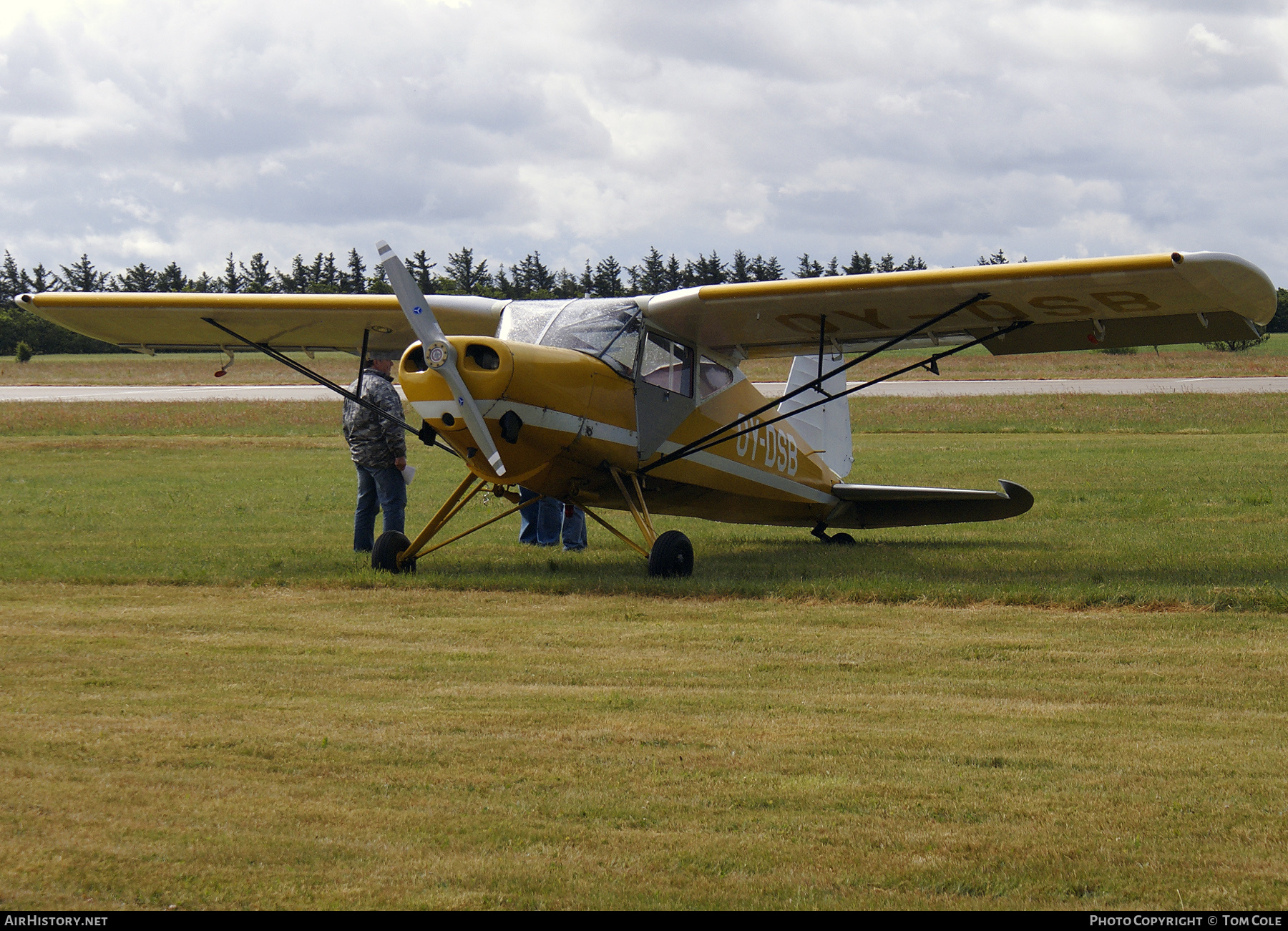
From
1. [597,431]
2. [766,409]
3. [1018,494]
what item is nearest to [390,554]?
[597,431]

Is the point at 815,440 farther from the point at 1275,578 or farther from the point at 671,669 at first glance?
the point at 671,669

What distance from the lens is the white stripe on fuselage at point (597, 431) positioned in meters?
9.06

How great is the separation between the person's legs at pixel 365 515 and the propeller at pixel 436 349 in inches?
121

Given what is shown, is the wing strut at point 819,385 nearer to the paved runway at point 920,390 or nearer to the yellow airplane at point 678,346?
the yellow airplane at point 678,346

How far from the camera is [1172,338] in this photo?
1146 centimetres

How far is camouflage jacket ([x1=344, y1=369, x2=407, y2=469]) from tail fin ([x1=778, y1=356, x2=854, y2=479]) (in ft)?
15.6

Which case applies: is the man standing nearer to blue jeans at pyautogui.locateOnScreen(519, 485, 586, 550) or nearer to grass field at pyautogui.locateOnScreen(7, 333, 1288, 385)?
blue jeans at pyautogui.locateOnScreen(519, 485, 586, 550)

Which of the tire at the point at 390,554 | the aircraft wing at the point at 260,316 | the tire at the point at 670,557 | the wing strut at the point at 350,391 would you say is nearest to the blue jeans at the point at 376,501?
the wing strut at the point at 350,391

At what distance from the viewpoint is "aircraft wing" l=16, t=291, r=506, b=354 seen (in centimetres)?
1191

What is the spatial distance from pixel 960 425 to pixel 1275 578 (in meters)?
22.1

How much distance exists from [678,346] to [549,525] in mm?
2872

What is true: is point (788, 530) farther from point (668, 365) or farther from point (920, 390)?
point (920, 390)

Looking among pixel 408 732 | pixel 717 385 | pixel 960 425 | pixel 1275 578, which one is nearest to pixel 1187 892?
pixel 408 732

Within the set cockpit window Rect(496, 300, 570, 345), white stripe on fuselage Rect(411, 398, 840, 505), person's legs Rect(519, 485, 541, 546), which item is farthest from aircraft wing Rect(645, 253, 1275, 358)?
person's legs Rect(519, 485, 541, 546)
